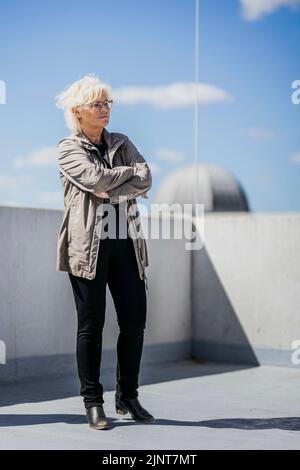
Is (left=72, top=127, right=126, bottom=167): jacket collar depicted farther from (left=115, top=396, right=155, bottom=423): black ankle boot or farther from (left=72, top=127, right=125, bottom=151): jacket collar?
(left=115, top=396, right=155, bottom=423): black ankle boot

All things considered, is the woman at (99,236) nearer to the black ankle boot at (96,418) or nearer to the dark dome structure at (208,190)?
the black ankle boot at (96,418)

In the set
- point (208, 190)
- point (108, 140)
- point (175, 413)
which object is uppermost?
point (208, 190)

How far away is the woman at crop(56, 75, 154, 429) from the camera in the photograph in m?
3.91

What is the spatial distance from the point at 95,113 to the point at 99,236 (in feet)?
1.97

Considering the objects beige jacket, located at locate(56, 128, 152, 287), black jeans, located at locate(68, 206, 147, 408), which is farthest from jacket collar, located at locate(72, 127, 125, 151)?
black jeans, located at locate(68, 206, 147, 408)

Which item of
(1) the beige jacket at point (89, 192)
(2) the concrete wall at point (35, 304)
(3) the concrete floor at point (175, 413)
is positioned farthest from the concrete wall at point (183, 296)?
(1) the beige jacket at point (89, 192)

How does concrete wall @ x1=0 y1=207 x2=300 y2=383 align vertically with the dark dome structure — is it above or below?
below

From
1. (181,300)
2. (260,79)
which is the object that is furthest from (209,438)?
(260,79)

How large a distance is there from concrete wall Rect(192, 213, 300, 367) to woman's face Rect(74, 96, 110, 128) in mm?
2885

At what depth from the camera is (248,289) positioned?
22.2 ft

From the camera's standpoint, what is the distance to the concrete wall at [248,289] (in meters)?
6.54

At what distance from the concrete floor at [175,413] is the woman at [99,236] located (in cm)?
20

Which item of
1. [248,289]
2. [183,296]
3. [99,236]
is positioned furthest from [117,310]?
[183,296]

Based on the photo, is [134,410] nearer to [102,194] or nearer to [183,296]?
[102,194]
